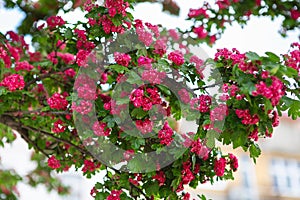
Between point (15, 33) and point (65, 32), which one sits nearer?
point (65, 32)

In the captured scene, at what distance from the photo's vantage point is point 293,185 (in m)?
12.7

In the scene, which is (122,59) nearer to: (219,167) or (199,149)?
(199,149)

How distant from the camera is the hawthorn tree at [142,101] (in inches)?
94.0

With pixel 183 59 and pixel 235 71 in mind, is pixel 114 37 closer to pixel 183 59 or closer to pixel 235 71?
pixel 183 59

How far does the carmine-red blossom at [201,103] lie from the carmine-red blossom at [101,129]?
18.6 inches

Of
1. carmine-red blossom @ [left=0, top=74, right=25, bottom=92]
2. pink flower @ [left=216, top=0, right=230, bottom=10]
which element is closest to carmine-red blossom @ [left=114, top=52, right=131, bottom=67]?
carmine-red blossom @ [left=0, top=74, right=25, bottom=92]

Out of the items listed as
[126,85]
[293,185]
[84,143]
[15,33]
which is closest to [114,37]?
[126,85]

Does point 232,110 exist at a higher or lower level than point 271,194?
lower

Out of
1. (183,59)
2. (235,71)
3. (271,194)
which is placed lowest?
(235,71)

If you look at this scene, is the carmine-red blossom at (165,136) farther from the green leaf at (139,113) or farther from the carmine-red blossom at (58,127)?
the carmine-red blossom at (58,127)

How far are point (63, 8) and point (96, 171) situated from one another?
113 centimetres

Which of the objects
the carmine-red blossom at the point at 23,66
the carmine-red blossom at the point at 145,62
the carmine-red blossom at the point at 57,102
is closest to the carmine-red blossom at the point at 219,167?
the carmine-red blossom at the point at 145,62

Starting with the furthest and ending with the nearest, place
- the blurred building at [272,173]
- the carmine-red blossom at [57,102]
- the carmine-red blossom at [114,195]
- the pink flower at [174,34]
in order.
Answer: the blurred building at [272,173] < the pink flower at [174,34] < the carmine-red blossom at [57,102] < the carmine-red blossom at [114,195]

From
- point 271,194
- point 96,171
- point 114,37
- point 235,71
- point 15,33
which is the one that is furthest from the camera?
point 271,194
